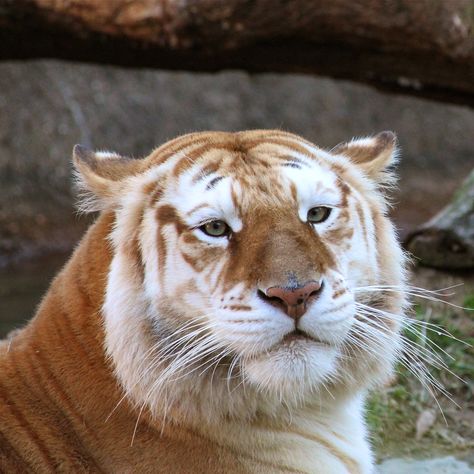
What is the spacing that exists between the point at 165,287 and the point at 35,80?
866cm

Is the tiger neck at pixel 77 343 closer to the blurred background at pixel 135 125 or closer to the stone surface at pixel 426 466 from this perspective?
the stone surface at pixel 426 466

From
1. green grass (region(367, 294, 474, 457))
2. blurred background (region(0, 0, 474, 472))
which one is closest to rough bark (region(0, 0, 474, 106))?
green grass (region(367, 294, 474, 457))

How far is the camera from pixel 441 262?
530cm

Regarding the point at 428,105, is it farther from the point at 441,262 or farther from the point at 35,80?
the point at 441,262

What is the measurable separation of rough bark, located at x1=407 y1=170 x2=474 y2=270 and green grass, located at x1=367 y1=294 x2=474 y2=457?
20.5 inches

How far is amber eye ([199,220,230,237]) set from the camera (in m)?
2.90

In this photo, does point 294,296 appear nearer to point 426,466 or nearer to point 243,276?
point 243,276

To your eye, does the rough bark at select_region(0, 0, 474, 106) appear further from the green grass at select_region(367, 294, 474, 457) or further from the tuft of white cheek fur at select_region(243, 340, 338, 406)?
the tuft of white cheek fur at select_region(243, 340, 338, 406)

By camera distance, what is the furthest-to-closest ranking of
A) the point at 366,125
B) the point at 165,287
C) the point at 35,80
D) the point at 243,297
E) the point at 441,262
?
1. the point at 366,125
2. the point at 35,80
3. the point at 441,262
4. the point at 165,287
5. the point at 243,297

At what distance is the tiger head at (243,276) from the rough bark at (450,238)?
82.0 inches

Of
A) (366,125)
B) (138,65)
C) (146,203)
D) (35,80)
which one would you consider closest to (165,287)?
(146,203)

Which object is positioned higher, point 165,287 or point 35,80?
point 35,80

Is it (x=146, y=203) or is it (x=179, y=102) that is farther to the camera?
(x=179, y=102)

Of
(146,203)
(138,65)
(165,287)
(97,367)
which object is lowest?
(97,367)
